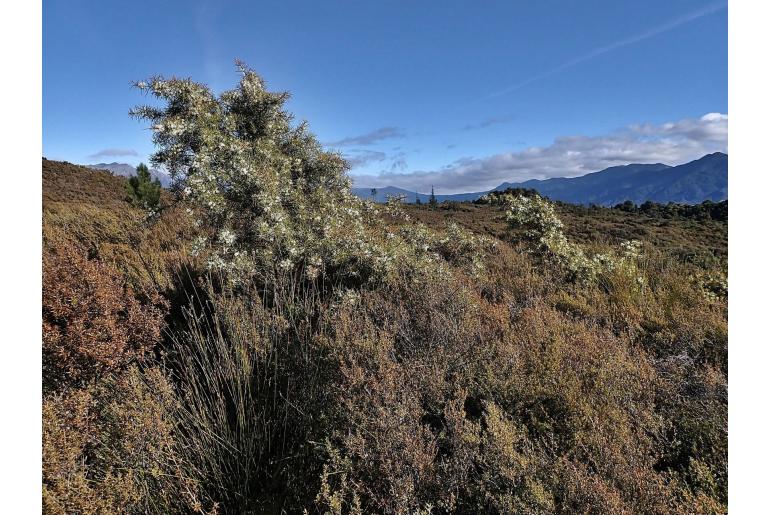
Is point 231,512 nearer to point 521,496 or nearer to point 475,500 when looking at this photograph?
point 475,500

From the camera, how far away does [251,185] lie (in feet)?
18.1

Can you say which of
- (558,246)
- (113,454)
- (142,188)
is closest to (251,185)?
(113,454)

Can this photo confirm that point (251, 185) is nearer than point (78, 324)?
No

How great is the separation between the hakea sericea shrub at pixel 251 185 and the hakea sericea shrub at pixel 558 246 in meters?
2.81

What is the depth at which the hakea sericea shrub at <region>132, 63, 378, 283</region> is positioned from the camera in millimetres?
5301

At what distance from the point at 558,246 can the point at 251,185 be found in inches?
188

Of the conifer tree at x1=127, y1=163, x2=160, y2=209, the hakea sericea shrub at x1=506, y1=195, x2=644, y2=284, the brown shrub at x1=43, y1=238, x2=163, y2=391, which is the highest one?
the conifer tree at x1=127, y1=163, x2=160, y2=209

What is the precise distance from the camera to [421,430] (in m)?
2.15

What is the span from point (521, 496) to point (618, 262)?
17.3ft

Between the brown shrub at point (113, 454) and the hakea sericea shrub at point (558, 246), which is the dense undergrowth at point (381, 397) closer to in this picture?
the brown shrub at point (113, 454)

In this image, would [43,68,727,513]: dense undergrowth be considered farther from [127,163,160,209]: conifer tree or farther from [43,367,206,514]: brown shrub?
[127,163,160,209]: conifer tree

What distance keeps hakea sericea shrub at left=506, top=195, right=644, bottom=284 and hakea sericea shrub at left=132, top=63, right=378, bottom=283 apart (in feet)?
9.22

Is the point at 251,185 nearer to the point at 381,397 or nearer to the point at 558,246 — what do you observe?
the point at 381,397

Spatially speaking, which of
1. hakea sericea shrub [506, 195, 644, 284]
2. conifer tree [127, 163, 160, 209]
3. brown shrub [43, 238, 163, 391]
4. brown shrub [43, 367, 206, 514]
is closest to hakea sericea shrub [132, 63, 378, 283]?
brown shrub [43, 238, 163, 391]
